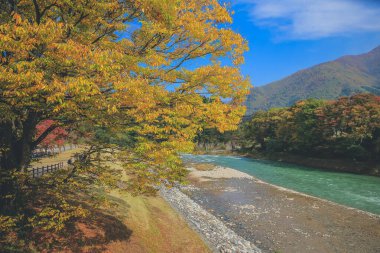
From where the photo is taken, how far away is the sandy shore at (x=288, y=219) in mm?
20891

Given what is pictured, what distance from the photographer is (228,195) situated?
3644cm

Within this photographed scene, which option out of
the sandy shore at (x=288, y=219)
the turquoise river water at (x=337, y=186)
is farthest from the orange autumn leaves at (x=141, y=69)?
the turquoise river water at (x=337, y=186)

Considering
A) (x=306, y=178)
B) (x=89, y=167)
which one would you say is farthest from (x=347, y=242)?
(x=306, y=178)

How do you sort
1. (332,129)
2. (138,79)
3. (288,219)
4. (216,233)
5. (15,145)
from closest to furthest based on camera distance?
(138,79)
(15,145)
(216,233)
(288,219)
(332,129)

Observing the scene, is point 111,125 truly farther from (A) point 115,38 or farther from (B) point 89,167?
(A) point 115,38

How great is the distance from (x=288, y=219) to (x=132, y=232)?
639 inches

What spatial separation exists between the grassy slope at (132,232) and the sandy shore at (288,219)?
5858 millimetres

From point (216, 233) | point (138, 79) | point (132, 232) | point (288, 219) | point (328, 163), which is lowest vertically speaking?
point (288, 219)

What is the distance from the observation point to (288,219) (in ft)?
86.6

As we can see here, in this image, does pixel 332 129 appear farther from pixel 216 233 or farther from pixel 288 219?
pixel 216 233

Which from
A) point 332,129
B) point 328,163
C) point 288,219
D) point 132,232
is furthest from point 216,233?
point 332,129

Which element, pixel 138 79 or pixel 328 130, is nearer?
pixel 138 79

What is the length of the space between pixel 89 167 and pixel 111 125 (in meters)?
2.14

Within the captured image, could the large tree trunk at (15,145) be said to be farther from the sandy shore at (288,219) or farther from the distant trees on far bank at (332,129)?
the distant trees on far bank at (332,129)
